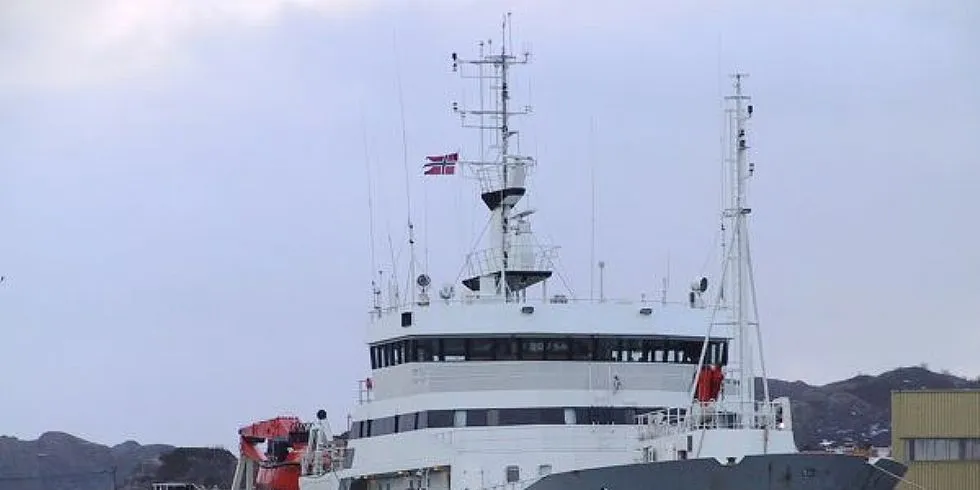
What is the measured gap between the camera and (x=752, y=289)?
43562 mm

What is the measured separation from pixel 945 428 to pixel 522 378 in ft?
86.3

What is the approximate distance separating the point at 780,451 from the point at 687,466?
2.37 meters

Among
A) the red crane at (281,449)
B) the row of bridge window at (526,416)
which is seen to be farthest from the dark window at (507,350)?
the red crane at (281,449)

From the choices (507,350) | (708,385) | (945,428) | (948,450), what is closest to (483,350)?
(507,350)

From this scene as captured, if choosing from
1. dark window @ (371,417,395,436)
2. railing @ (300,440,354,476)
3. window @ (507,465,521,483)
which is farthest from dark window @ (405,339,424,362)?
railing @ (300,440,354,476)

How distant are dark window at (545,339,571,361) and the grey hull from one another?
5928mm

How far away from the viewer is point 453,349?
47.5m

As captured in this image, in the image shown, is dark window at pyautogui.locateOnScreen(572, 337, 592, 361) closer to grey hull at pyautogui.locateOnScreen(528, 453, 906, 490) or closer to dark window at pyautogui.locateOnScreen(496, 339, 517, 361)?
dark window at pyautogui.locateOnScreen(496, 339, 517, 361)

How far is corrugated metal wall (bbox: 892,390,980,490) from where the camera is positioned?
6906 centimetres

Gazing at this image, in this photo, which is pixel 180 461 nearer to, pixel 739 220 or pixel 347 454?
pixel 347 454

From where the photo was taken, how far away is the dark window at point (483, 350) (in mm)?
47188

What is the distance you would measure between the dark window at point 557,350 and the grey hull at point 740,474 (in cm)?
593

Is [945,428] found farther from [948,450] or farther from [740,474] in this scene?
[740,474]

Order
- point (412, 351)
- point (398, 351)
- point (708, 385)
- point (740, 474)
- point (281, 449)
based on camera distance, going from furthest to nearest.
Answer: point (281, 449), point (398, 351), point (412, 351), point (708, 385), point (740, 474)
